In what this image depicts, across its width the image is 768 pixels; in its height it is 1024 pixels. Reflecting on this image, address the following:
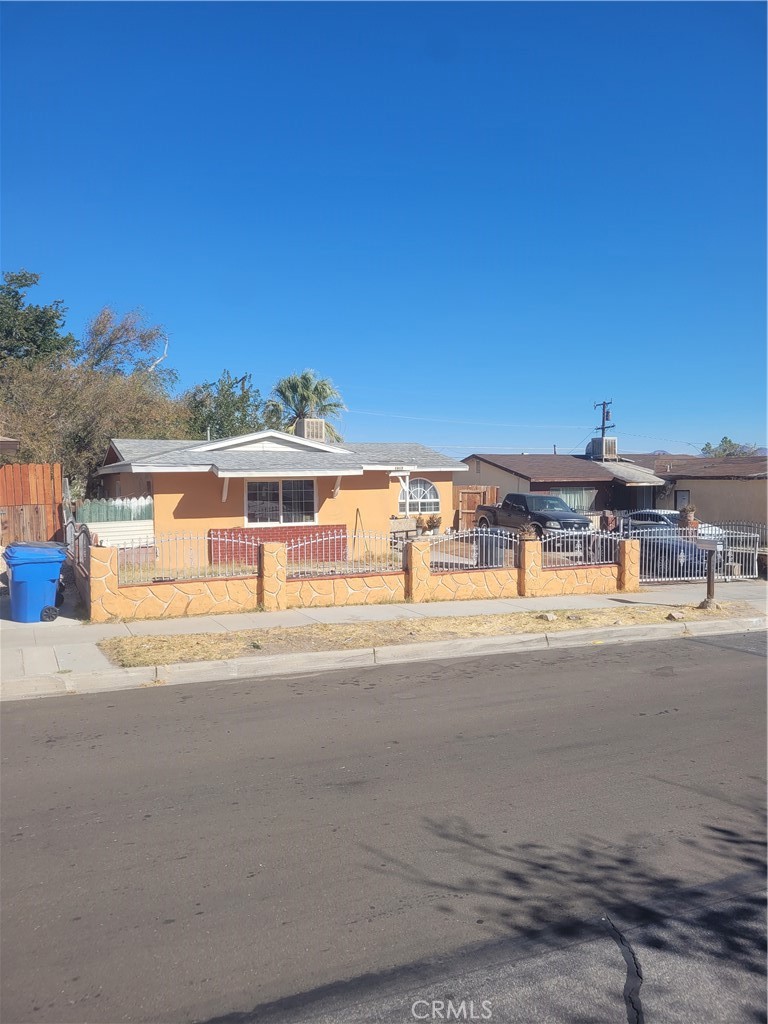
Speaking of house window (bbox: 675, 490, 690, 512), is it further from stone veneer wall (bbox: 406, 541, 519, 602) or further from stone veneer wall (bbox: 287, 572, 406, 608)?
stone veneer wall (bbox: 287, 572, 406, 608)

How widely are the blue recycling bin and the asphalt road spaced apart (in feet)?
13.2

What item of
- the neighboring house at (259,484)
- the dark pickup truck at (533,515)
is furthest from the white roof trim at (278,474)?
the dark pickup truck at (533,515)

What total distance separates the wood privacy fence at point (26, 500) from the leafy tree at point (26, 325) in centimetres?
1782

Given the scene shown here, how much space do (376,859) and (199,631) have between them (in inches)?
284

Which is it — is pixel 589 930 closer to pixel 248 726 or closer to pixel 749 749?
pixel 749 749

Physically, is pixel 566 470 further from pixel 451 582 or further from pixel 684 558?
pixel 451 582

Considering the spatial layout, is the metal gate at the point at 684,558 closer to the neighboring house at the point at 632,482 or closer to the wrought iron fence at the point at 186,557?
the wrought iron fence at the point at 186,557

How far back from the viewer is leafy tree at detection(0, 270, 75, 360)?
35.9 meters

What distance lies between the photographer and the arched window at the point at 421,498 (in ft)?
96.2

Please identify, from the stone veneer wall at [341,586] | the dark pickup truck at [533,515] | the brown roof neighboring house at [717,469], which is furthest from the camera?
the brown roof neighboring house at [717,469]

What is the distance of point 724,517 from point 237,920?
32.8 m

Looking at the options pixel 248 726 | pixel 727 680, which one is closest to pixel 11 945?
pixel 248 726

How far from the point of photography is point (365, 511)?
2198cm

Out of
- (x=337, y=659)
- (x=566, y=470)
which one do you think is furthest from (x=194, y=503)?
(x=566, y=470)
